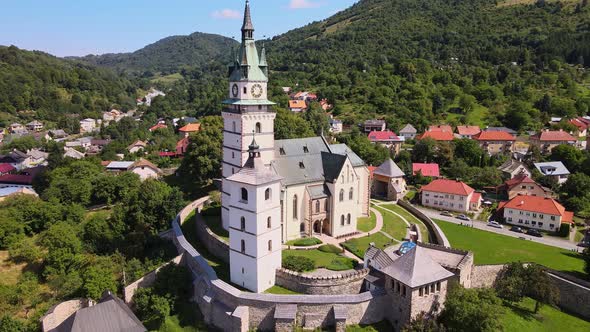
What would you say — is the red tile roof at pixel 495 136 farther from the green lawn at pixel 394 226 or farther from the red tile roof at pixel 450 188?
the green lawn at pixel 394 226

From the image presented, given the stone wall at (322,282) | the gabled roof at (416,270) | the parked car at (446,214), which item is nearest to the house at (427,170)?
the parked car at (446,214)

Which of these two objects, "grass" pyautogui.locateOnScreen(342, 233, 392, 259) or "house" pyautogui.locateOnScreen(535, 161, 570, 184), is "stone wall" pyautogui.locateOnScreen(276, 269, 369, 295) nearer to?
"grass" pyautogui.locateOnScreen(342, 233, 392, 259)

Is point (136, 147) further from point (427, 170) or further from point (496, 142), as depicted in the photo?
point (496, 142)

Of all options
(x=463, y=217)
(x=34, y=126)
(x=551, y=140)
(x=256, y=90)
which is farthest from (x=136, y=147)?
(x=551, y=140)

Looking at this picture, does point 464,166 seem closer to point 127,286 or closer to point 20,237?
point 127,286

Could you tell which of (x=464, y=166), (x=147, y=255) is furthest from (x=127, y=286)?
(x=464, y=166)
